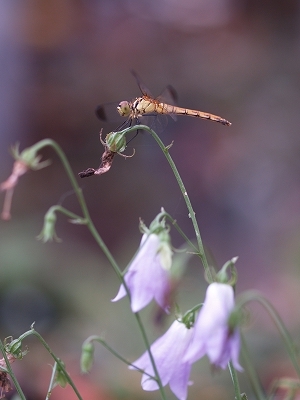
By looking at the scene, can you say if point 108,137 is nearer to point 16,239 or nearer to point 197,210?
point 16,239

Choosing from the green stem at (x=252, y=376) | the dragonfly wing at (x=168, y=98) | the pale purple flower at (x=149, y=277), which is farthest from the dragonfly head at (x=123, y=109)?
the green stem at (x=252, y=376)

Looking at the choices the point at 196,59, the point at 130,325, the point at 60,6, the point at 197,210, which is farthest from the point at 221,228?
the point at 60,6

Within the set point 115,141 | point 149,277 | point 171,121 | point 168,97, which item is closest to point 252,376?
point 149,277

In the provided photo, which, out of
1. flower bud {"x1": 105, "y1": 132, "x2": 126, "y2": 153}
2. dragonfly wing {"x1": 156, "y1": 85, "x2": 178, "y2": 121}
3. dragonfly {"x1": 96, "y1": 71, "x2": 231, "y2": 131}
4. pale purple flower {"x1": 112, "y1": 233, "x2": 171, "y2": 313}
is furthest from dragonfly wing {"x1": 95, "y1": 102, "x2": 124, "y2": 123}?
pale purple flower {"x1": 112, "y1": 233, "x2": 171, "y2": 313}

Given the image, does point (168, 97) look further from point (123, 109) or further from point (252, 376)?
point (252, 376)

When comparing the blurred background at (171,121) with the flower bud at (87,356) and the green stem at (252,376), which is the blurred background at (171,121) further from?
the flower bud at (87,356)

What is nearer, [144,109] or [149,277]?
[149,277]
